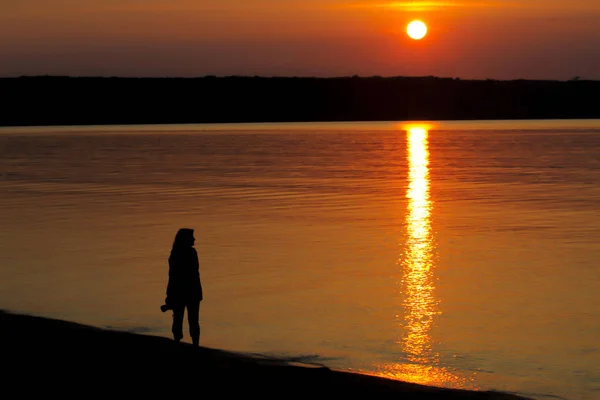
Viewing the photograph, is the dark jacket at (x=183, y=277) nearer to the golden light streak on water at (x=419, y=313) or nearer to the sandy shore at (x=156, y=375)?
the sandy shore at (x=156, y=375)

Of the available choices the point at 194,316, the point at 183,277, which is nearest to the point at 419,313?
the point at 194,316

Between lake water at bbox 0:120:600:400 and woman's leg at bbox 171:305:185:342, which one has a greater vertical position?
lake water at bbox 0:120:600:400

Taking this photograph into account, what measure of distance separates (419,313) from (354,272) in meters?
3.44

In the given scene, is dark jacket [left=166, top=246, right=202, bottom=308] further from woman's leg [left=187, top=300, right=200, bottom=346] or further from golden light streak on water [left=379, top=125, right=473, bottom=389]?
golden light streak on water [left=379, top=125, right=473, bottom=389]

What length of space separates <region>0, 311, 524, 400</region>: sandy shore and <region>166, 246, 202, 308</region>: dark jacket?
0.55m

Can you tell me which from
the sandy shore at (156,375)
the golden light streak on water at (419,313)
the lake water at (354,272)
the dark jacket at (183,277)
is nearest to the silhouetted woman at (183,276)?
the dark jacket at (183,277)

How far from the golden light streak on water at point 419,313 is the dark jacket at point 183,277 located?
97.3 inches

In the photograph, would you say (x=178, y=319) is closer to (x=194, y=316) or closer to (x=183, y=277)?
(x=194, y=316)

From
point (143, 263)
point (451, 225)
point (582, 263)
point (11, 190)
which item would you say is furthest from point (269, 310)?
point (11, 190)

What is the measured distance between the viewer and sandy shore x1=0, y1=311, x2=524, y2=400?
348 inches

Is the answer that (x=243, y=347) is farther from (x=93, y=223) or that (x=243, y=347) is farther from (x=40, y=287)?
(x=93, y=223)

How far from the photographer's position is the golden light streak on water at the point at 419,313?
1132 centimetres

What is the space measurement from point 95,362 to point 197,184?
31.3 metres

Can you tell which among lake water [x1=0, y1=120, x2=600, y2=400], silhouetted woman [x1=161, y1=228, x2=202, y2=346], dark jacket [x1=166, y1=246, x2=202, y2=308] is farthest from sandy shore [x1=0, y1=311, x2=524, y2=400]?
lake water [x1=0, y1=120, x2=600, y2=400]
